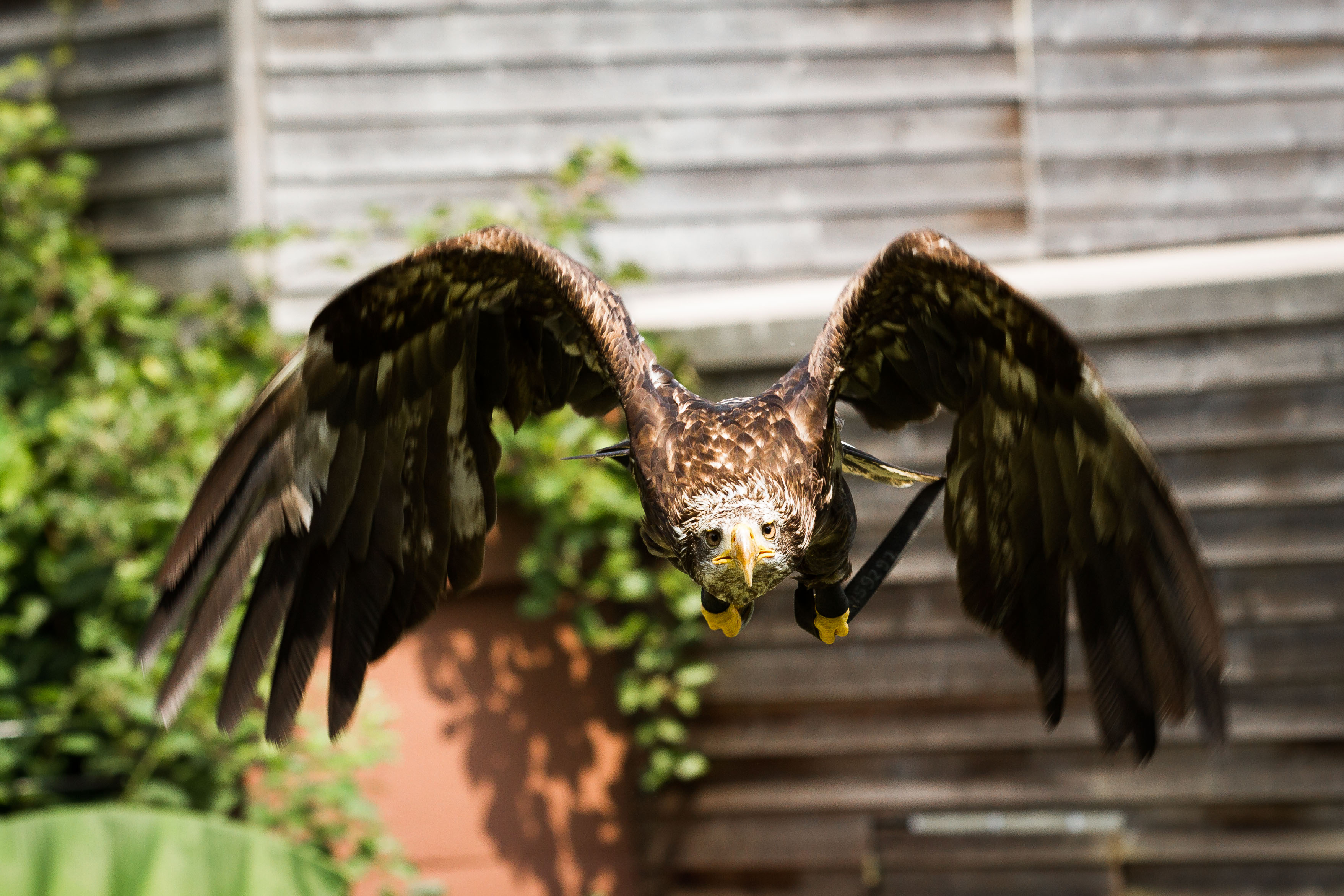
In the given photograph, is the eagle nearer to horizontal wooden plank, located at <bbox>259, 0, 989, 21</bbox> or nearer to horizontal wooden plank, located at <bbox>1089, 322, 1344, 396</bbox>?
horizontal wooden plank, located at <bbox>1089, 322, 1344, 396</bbox>

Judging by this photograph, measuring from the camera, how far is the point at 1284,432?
4.55m

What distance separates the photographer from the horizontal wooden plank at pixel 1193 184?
5188mm

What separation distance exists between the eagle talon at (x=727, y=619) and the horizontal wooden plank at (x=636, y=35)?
128 inches

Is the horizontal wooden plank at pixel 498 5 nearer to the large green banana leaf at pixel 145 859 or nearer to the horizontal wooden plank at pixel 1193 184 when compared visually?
the horizontal wooden plank at pixel 1193 184

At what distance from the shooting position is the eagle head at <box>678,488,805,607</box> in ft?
7.30

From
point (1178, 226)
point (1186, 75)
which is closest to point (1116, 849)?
point (1178, 226)

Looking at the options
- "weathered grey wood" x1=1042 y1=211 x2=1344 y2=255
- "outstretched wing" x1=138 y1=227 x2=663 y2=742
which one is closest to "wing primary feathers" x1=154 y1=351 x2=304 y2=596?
"outstretched wing" x1=138 y1=227 x2=663 y2=742

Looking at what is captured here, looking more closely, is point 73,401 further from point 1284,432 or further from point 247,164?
point 1284,432

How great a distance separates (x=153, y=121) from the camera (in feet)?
16.6

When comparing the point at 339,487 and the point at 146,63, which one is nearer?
the point at 339,487

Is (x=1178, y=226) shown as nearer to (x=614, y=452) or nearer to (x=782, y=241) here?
(x=782, y=241)

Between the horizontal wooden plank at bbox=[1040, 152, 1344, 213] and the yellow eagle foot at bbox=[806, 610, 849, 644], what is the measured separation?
3.03m

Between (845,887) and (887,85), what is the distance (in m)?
2.82

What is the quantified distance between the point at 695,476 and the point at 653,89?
318 cm
